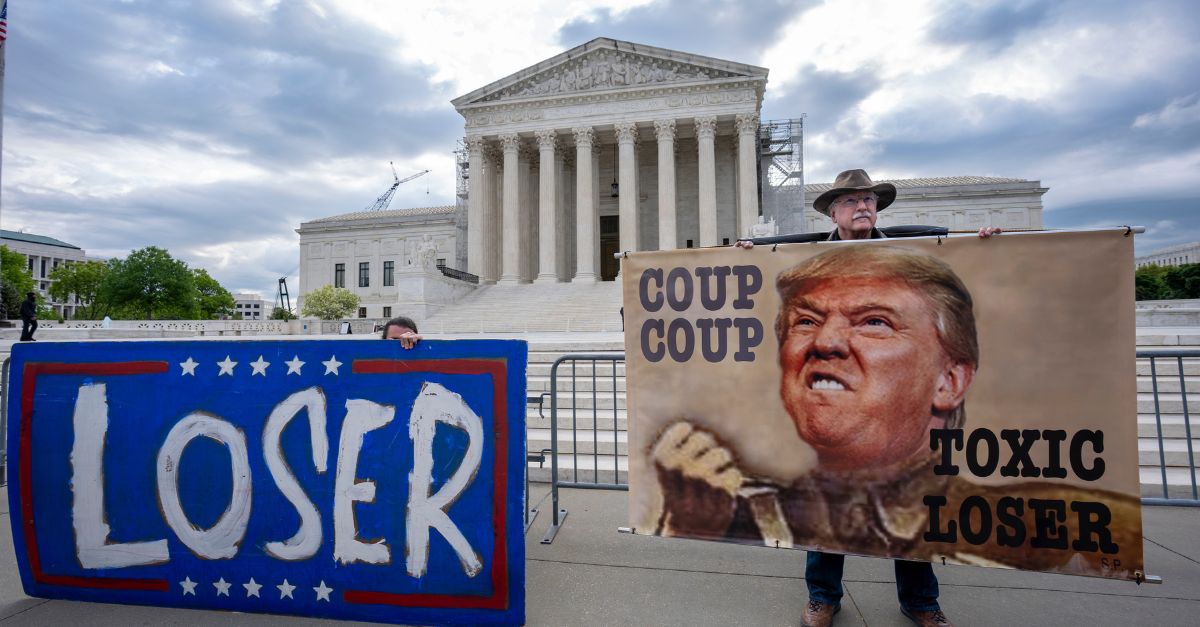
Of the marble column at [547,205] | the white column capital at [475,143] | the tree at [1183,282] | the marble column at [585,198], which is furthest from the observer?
the tree at [1183,282]

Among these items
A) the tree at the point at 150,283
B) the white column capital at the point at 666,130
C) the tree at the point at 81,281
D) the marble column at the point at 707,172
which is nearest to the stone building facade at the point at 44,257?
the tree at the point at 81,281

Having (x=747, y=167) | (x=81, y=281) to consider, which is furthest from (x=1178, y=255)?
(x=81, y=281)

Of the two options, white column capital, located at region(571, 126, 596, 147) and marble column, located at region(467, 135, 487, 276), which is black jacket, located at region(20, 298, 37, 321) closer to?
marble column, located at region(467, 135, 487, 276)

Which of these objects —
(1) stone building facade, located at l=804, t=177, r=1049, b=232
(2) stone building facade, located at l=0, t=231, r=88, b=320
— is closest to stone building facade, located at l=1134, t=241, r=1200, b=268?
(1) stone building facade, located at l=804, t=177, r=1049, b=232

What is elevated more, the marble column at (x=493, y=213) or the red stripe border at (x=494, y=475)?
the marble column at (x=493, y=213)

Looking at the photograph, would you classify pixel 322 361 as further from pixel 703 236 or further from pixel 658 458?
pixel 703 236

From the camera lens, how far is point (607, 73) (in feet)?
109

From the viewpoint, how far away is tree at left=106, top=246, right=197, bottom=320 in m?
53.0

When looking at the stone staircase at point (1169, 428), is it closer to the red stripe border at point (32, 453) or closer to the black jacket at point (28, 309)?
the red stripe border at point (32, 453)

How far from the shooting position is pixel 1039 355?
292 centimetres

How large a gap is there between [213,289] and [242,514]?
8315 centimetres

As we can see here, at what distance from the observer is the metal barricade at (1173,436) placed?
419 cm

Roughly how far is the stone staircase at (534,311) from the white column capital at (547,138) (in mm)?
8572

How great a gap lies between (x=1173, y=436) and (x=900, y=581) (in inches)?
200
